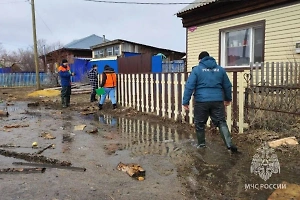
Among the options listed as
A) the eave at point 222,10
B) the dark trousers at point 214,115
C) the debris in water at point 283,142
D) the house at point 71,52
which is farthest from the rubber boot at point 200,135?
the house at point 71,52

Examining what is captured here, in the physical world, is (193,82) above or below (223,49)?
below

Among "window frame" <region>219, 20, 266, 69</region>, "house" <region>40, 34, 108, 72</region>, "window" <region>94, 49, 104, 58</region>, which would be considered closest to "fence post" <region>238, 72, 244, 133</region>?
"window frame" <region>219, 20, 266, 69</region>

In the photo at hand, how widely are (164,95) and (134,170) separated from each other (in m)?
3.94

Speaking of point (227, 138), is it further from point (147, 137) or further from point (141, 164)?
point (147, 137)

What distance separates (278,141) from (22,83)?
3048 centimetres

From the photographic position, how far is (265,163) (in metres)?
4.05

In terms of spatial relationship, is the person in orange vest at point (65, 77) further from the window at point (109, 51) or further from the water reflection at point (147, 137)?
the window at point (109, 51)

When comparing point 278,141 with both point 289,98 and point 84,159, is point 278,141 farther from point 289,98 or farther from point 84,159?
point 84,159

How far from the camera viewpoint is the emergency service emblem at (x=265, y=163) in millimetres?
3746

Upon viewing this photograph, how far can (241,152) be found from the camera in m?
4.66

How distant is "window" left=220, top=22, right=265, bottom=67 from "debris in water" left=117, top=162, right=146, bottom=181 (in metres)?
7.51

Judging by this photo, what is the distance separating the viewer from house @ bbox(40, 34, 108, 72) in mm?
29369

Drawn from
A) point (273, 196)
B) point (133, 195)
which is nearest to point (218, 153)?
point (273, 196)

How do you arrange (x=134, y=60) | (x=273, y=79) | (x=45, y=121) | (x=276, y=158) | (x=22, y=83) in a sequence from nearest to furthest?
(x=276, y=158), (x=273, y=79), (x=45, y=121), (x=134, y=60), (x=22, y=83)
